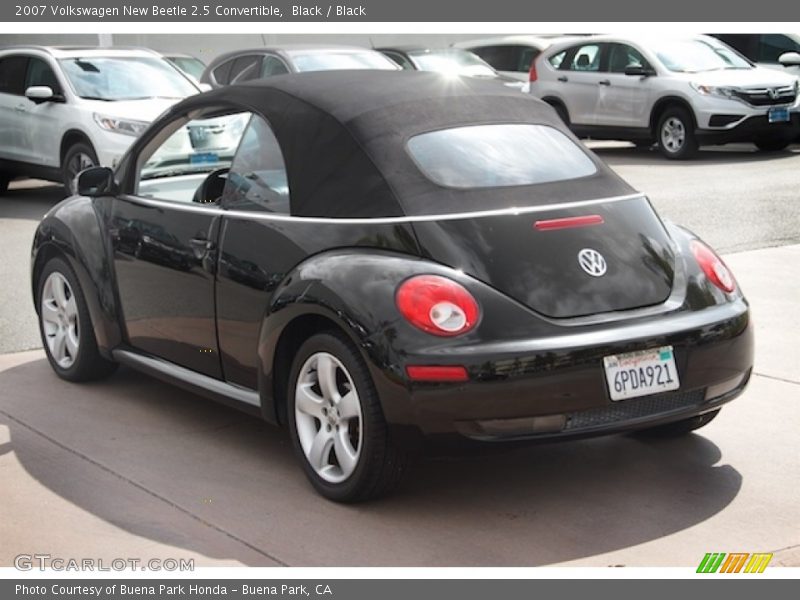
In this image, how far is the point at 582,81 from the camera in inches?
771

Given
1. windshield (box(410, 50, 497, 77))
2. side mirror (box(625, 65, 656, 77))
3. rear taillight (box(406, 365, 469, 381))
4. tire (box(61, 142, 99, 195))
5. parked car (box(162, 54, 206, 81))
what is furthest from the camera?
parked car (box(162, 54, 206, 81))

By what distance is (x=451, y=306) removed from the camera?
5.09 m

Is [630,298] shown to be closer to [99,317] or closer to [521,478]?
[521,478]

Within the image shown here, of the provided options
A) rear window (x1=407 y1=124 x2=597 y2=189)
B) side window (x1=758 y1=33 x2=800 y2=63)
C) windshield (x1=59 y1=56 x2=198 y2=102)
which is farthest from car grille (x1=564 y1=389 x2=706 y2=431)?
side window (x1=758 y1=33 x2=800 y2=63)

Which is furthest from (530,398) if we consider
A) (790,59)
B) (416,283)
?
(790,59)

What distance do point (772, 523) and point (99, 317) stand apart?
11.1 ft

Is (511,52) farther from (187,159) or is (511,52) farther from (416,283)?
(416,283)

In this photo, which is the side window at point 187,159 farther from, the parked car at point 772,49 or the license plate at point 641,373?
the parked car at point 772,49

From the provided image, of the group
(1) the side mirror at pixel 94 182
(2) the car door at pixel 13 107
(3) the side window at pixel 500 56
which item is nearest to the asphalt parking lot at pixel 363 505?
(1) the side mirror at pixel 94 182

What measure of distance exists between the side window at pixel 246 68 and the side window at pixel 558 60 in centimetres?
455

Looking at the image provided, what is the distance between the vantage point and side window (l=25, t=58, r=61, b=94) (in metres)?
15.1

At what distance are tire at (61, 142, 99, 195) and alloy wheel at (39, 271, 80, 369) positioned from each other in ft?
23.2

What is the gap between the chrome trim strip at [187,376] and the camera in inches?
235

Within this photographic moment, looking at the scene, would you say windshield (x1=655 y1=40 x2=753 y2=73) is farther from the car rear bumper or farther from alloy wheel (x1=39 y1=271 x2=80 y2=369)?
the car rear bumper
